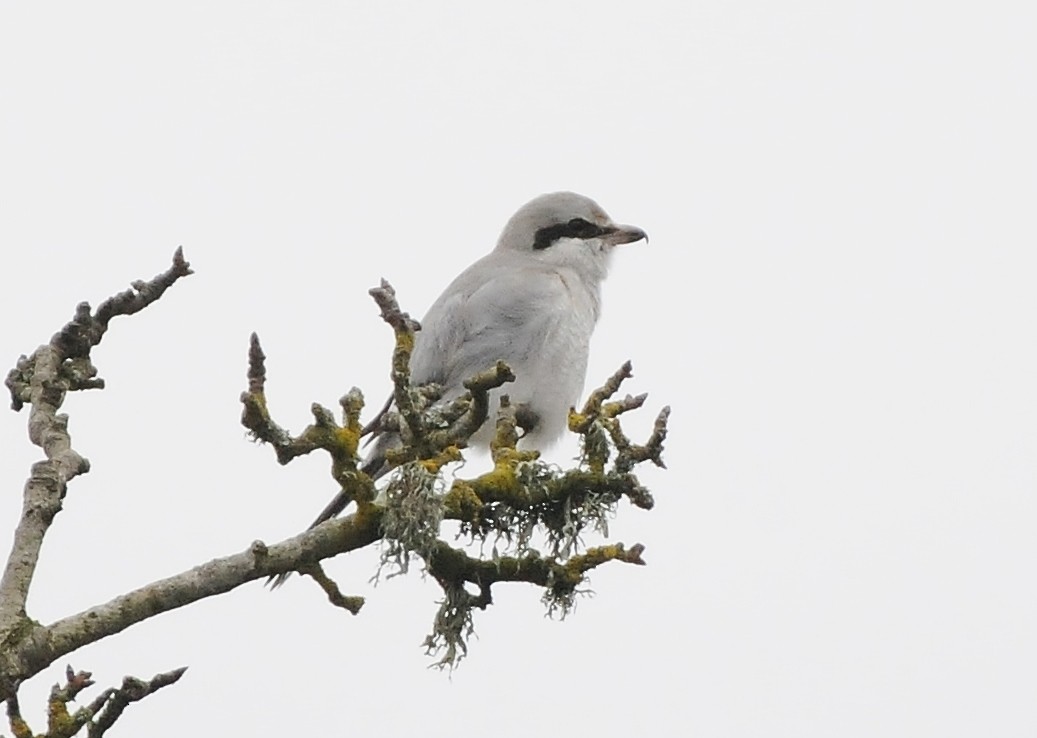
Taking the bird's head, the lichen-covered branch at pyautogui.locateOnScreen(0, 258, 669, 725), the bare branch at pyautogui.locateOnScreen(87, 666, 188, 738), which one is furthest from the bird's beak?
the bare branch at pyautogui.locateOnScreen(87, 666, 188, 738)

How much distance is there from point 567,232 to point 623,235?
0.77 feet

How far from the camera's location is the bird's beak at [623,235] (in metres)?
6.42

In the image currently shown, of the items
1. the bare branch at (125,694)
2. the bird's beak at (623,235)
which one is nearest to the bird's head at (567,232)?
the bird's beak at (623,235)

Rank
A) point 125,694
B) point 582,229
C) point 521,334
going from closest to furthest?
1. point 125,694
2. point 521,334
3. point 582,229

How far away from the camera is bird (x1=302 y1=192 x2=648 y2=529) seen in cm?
527

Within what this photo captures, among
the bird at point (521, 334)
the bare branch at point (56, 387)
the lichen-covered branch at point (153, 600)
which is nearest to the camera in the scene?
the lichen-covered branch at point (153, 600)

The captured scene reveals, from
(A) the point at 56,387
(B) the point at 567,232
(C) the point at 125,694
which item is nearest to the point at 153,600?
(C) the point at 125,694

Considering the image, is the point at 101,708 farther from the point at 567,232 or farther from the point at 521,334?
the point at 567,232

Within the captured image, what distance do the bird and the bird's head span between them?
0.02 metres

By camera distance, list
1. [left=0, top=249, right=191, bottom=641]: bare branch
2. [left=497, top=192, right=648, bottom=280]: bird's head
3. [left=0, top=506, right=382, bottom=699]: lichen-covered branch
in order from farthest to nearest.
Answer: [left=497, top=192, right=648, bottom=280]: bird's head
[left=0, top=249, right=191, bottom=641]: bare branch
[left=0, top=506, right=382, bottom=699]: lichen-covered branch

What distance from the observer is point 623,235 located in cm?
645

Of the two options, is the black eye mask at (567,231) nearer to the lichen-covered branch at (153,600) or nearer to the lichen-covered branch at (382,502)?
the lichen-covered branch at (382,502)

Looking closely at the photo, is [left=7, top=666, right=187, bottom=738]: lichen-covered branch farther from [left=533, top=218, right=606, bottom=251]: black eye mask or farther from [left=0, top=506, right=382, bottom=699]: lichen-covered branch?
[left=533, top=218, right=606, bottom=251]: black eye mask

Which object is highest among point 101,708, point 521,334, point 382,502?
point 521,334
